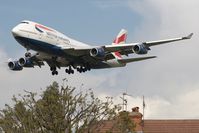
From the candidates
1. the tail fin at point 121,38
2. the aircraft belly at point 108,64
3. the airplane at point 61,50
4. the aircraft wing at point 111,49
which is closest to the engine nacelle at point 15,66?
the airplane at point 61,50

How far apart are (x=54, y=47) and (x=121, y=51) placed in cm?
822

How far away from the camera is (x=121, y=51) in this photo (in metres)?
74.8

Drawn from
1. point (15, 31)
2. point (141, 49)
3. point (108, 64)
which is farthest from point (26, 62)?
point (141, 49)

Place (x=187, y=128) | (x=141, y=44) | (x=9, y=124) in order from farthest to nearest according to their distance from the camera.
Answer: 1. (x=187, y=128)
2. (x=141, y=44)
3. (x=9, y=124)

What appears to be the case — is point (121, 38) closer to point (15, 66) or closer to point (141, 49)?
point (15, 66)

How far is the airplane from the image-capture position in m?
72.4

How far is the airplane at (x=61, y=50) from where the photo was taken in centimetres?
7238

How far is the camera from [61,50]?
73.8 metres

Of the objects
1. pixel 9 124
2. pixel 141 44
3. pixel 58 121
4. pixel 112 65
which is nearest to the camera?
pixel 58 121

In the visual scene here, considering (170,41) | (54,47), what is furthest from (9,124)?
(170,41)

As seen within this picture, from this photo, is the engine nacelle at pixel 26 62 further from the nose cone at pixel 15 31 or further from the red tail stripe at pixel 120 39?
the red tail stripe at pixel 120 39

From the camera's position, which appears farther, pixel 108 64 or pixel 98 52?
pixel 108 64

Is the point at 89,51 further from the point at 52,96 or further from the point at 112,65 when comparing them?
the point at 52,96

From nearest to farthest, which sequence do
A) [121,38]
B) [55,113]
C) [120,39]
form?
[55,113] → [120,39] → [121,38]
